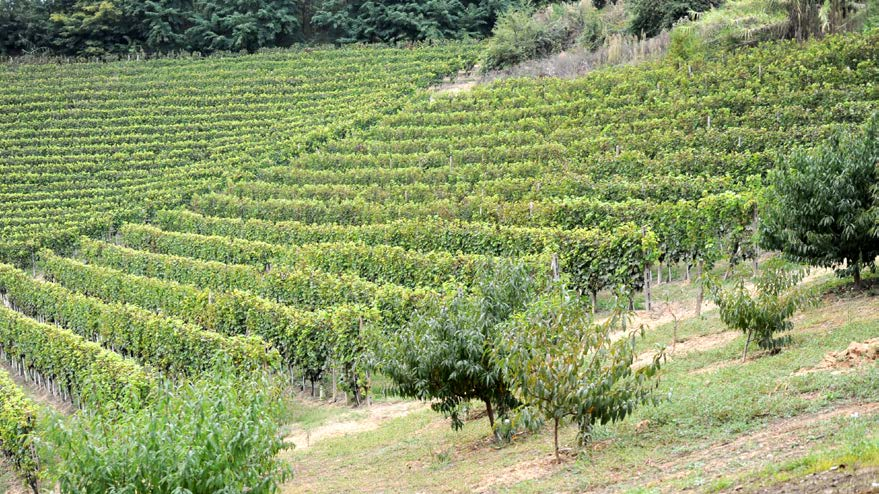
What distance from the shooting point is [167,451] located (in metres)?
9.81

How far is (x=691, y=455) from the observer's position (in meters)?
10.4

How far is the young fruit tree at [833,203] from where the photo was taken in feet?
52.1

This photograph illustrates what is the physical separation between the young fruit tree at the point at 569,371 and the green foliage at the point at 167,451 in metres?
3.17

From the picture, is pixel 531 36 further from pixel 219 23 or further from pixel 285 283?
pixel 285 283

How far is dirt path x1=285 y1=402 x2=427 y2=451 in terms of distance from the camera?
1798cm

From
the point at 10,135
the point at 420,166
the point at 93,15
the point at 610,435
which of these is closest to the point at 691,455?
the point at 610,435

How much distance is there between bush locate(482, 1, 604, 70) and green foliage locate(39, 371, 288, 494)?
4495 cm

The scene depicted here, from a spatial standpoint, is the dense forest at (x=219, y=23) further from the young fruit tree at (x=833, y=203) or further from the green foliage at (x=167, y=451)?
the green foliage at (x=167, y=451)

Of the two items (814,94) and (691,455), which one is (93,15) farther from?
(691,455)

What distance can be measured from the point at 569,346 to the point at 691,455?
1.88m

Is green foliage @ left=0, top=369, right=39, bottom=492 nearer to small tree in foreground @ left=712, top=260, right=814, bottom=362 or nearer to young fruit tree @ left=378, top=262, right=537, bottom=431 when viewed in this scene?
young fruit tree @ left=378, top=262, right=537, bottom=431

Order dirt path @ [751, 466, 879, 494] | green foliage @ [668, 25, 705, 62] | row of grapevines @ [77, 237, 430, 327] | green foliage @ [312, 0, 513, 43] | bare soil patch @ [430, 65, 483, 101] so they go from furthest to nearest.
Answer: green foliage @ [312, 0, 513, 43] < bare soil patch @ [430, 65, 483, 101] < green foliage @ [668, 25, 705, 62] < row of grapevines @ [77, 237, 430, 327] < dirt path @ [751, 466, 879, 494]

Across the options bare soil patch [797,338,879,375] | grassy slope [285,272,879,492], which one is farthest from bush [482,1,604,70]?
bare soil patch [797,338,879,375]

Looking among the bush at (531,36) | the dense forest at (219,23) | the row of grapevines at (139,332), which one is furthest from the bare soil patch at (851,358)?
the dense forest at (219,23)
